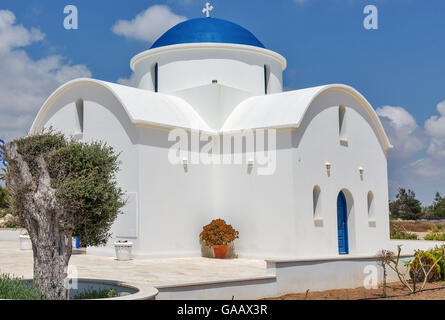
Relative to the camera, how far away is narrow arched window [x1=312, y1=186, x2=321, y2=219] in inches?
653

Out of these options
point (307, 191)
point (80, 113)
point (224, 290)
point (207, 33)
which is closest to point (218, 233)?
point (307, 191)

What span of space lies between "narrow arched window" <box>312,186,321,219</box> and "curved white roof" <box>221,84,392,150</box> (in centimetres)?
242

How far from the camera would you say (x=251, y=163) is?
54.5ft

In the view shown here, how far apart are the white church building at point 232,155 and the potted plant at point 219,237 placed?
45 cm

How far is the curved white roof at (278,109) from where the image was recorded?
16.0m

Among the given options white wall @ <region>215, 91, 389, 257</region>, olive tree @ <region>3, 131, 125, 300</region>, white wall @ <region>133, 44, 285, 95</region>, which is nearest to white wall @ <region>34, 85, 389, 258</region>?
white wall @ <region>215, 91, 389, 257</region>

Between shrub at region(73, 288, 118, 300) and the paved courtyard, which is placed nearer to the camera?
shrub at region(73, 288, 118, 300)

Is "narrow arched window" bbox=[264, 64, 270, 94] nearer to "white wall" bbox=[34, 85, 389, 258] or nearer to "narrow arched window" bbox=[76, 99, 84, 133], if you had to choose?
"white wall" bbox=[34, 85, 389, 258]

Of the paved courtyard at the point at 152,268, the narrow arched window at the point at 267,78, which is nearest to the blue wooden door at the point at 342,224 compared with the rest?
the paved courtyard at the point at 152,268

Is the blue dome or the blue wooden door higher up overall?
the blue dome

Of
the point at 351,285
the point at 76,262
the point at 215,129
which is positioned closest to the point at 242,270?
the point at 351,285

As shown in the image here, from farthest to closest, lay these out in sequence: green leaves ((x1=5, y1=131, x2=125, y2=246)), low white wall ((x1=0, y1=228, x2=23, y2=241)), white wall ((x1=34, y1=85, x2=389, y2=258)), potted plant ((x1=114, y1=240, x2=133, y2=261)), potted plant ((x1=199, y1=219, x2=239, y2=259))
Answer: low white wall ((x1=0, y1=228, x2=23, y2=241)) < potted plant ((x1=199, y1=219, x2=239, y2=259)) < white wall ((x1=34, y1=85, x2=389, y2=258)) < potted plant ((x1=114, y1=240, x2=133, y2=261)) < green leaves ((x1=5, y1=131, x2=125, y2=246))

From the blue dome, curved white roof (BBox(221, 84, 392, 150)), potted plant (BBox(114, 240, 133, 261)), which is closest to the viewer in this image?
potted plant (BBox(114, 240, 133, 261))
